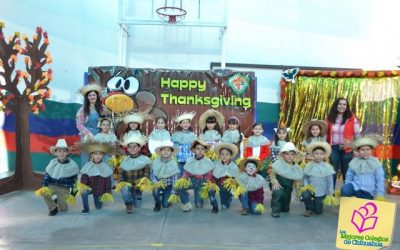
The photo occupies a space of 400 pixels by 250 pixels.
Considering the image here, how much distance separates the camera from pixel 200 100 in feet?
25.1

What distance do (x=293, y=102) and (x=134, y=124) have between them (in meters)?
3.17

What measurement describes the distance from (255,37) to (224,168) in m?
3.97

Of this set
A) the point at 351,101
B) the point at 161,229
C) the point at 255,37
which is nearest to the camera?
the point at 161,229

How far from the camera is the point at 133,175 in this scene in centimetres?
533

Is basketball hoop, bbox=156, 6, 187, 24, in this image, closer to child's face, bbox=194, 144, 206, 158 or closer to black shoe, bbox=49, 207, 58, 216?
child's face, bbox=194, 144, 206, 158

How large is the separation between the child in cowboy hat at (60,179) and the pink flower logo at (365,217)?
136 inches

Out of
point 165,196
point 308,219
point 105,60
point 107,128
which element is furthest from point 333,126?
point 105,60

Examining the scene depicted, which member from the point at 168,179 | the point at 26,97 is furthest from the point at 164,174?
the point at 26,97

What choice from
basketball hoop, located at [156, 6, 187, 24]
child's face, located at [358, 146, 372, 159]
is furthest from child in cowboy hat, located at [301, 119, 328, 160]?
basketball hoop, located at [156, 6, 187, 24]

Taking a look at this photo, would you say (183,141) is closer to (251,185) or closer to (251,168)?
(251,168)

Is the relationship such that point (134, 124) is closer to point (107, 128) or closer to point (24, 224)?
point (107, 128)

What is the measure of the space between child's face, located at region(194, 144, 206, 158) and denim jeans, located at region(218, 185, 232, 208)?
0.48 metres

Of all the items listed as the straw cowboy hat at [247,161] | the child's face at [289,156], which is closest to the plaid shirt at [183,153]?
the straw cowboy hat at [247,161]

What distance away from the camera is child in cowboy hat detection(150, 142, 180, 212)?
5.25m
